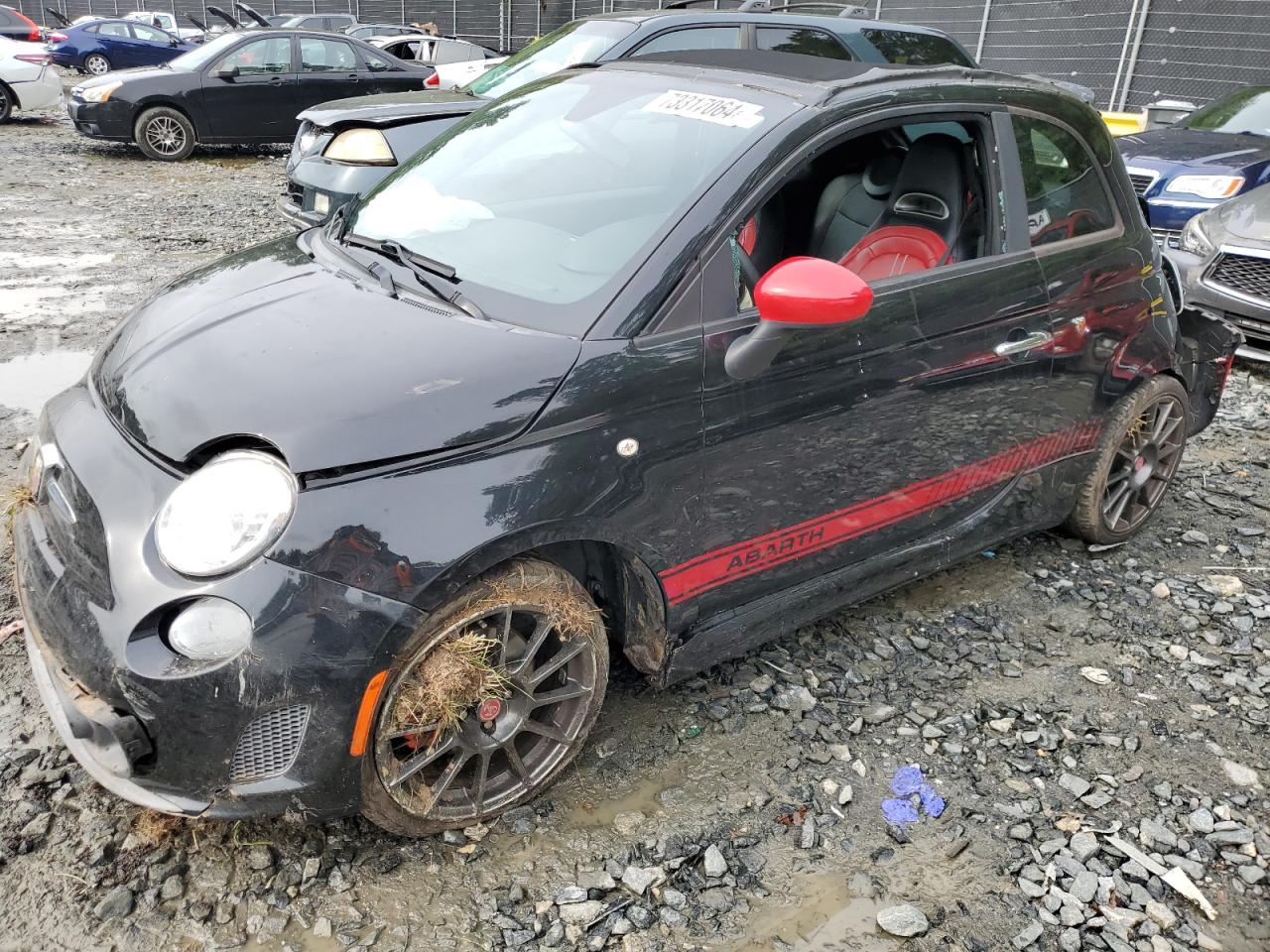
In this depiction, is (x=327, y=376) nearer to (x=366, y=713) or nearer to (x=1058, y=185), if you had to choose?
(x=366, y=713)

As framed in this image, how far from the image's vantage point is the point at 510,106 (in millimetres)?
3455

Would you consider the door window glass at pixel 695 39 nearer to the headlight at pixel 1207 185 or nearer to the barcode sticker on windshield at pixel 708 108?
the headlight at pixel 1207 185

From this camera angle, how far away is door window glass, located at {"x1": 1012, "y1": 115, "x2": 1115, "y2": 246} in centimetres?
325

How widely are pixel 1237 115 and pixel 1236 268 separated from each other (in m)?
3.33

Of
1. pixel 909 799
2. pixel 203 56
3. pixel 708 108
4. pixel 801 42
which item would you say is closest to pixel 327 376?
pixel 708 108

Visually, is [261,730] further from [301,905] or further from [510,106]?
[510,106]

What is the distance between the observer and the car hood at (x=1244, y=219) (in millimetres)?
6281

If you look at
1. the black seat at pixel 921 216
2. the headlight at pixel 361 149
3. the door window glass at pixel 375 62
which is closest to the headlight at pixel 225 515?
the black seat at pixel 921 216

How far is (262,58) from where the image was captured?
12438 mm

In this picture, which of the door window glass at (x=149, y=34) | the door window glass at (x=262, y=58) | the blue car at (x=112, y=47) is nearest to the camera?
the door window glass at (x=262, y=58)

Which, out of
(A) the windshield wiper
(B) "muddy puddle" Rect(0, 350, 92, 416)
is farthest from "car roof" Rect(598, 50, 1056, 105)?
(B) "muddy puddle" Rect(0, 350, 92, 416)

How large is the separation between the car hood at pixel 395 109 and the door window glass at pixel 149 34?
17.6m

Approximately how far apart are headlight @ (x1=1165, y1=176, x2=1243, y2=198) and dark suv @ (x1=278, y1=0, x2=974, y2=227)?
7.53 feet

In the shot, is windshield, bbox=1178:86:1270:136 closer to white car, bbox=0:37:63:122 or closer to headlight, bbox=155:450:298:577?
headlight, bbox=155:450:298:577
